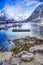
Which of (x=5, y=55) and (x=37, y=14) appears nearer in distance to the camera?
(x=5, y=55)

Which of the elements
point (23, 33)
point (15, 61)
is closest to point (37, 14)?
point (23, 33)

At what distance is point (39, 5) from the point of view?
184 centimetres

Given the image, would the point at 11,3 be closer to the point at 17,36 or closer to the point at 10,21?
the point at 10,21

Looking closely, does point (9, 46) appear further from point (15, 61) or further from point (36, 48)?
point (36, 48)

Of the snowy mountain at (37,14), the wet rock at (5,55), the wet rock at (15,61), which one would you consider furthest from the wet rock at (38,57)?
the snowy mountain at (37,14)

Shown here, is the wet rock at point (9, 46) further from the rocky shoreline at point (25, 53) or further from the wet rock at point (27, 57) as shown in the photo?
the wet rock at point (27, 57)

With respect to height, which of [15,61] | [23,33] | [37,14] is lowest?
[15,61]

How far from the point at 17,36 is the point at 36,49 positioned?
346mm

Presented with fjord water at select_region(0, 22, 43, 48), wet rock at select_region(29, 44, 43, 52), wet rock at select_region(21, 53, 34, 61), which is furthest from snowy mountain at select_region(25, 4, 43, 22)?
wet rock at select_region(21, 53, 34, 61)

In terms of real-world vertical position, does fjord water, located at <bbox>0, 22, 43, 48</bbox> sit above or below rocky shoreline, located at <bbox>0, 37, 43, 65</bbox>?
above

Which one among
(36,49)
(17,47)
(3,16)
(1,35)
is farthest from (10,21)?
(36,49)

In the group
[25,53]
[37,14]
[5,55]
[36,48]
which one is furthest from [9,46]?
[37,14]

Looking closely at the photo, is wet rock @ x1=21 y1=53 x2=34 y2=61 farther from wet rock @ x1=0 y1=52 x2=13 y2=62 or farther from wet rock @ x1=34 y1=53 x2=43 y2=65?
wet rock @ x1=0 y1=52 x2=13 y2=62

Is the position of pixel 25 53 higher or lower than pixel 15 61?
higher
